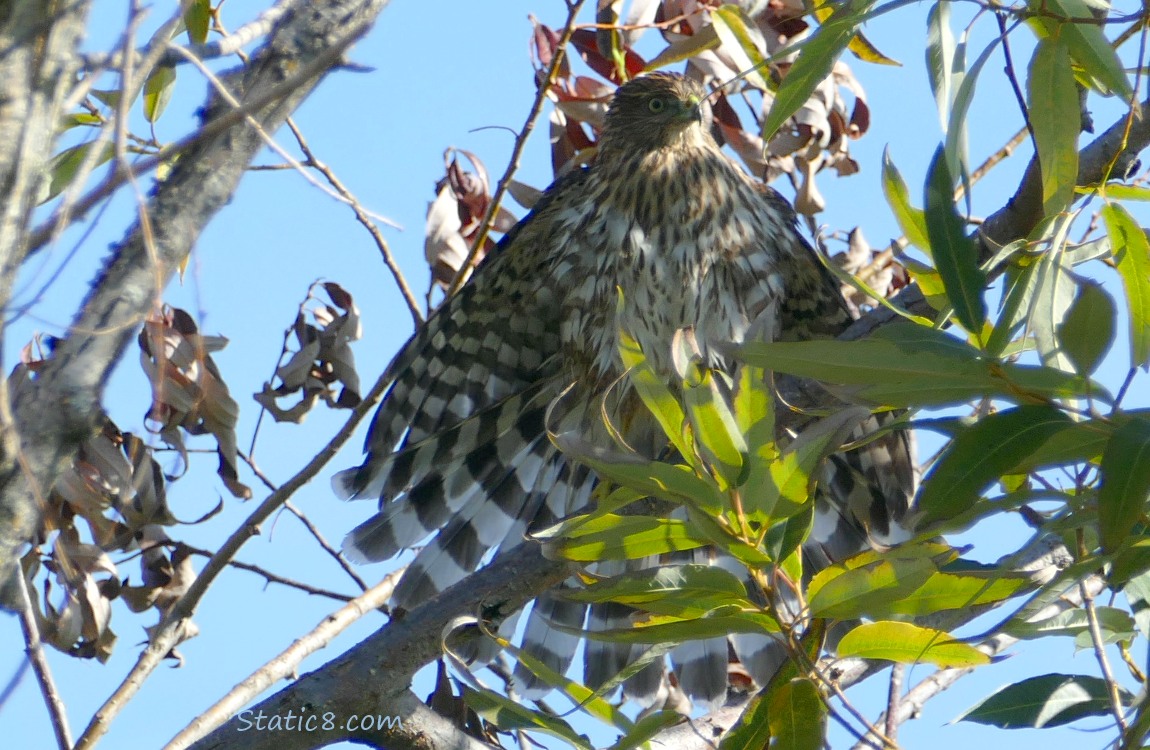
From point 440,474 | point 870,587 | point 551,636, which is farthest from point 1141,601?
point 440,474

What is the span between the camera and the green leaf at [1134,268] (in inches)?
60.1

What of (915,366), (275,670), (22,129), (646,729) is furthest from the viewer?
(275,670)

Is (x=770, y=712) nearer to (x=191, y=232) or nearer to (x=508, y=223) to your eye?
(x=191, y=232)

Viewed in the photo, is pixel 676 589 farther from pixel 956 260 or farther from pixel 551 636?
pixel 551 636

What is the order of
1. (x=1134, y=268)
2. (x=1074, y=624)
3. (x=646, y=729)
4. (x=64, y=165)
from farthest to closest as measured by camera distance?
(x=64, y=165) < (x=1074, y=624) < (x=646, y=729) < (x=1134, y=268)

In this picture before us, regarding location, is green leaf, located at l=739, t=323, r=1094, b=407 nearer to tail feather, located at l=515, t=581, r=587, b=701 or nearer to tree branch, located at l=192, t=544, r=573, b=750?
tree branch, located at l=192, t=544, r=573, b=750

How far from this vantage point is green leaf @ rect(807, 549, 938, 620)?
1584mm

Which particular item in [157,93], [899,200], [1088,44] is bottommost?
[899,200]

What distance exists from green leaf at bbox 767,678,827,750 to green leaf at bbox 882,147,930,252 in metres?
Answer: 0.66

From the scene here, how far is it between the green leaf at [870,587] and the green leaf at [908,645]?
52 mm

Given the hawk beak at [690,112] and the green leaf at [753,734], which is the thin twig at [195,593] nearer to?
the green leaf at [753,734]

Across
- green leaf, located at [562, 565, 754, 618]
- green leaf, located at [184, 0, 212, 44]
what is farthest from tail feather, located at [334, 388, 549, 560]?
green leaf, located at [562, 565, 754, 618]

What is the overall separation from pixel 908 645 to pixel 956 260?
52cm

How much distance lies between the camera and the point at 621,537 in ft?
5.41
